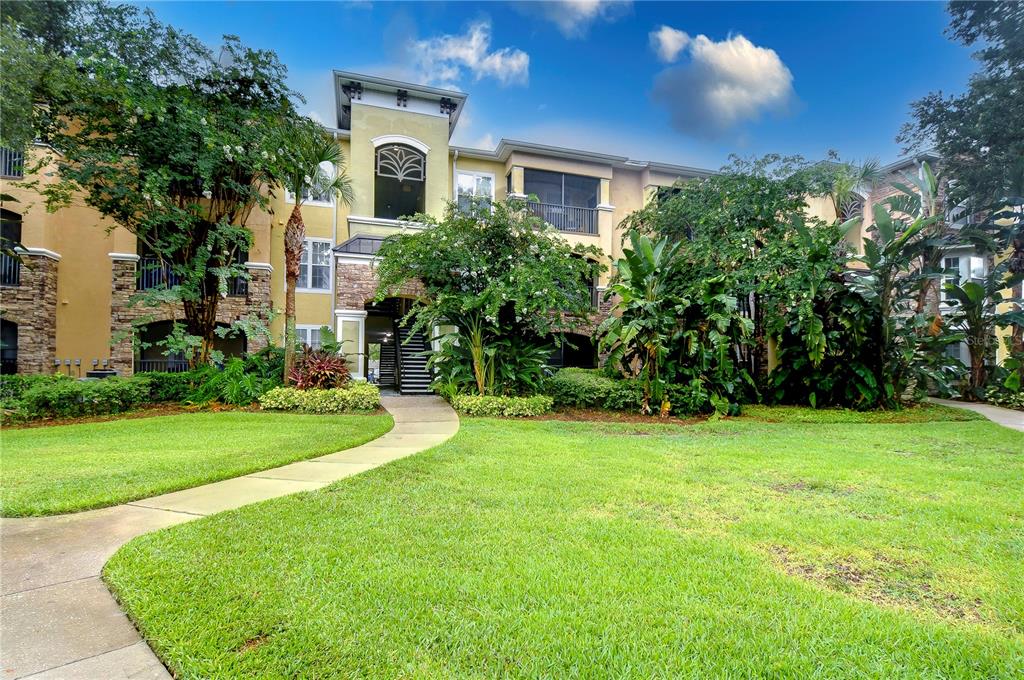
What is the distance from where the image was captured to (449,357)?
11656 mm

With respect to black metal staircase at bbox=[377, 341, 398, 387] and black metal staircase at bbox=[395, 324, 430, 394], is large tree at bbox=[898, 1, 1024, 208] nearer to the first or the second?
black metal staircase at bbox=[395, 324, 430, 394]

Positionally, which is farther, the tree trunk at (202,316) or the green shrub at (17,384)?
the tree trunk at (202,316)

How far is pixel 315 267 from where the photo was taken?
53.9ft

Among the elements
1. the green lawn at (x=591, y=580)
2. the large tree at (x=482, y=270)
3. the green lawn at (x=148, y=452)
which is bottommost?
the green lawn at (x=148, y=452)

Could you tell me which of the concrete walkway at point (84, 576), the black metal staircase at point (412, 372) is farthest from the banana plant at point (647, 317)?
the concrete walkway at point (84, 576)

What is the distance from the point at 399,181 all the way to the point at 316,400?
969 cm

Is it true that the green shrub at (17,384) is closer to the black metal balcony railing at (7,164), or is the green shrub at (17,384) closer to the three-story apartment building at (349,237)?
the three-story apartment building at (349,237)

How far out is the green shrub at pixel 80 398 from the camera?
880cm

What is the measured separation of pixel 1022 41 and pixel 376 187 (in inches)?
640

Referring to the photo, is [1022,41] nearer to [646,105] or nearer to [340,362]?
[646,105]

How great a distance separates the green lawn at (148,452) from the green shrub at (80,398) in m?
0.95

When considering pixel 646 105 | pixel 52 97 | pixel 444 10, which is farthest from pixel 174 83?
pixel 646 105

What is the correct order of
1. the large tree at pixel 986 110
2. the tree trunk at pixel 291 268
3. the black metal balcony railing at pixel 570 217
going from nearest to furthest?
the large tree at pixel 986 110 < the tree trunk at pixel 291 268 < the black metal balcony railing at pixel 570 217

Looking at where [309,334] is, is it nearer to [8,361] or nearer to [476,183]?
[8,361]
